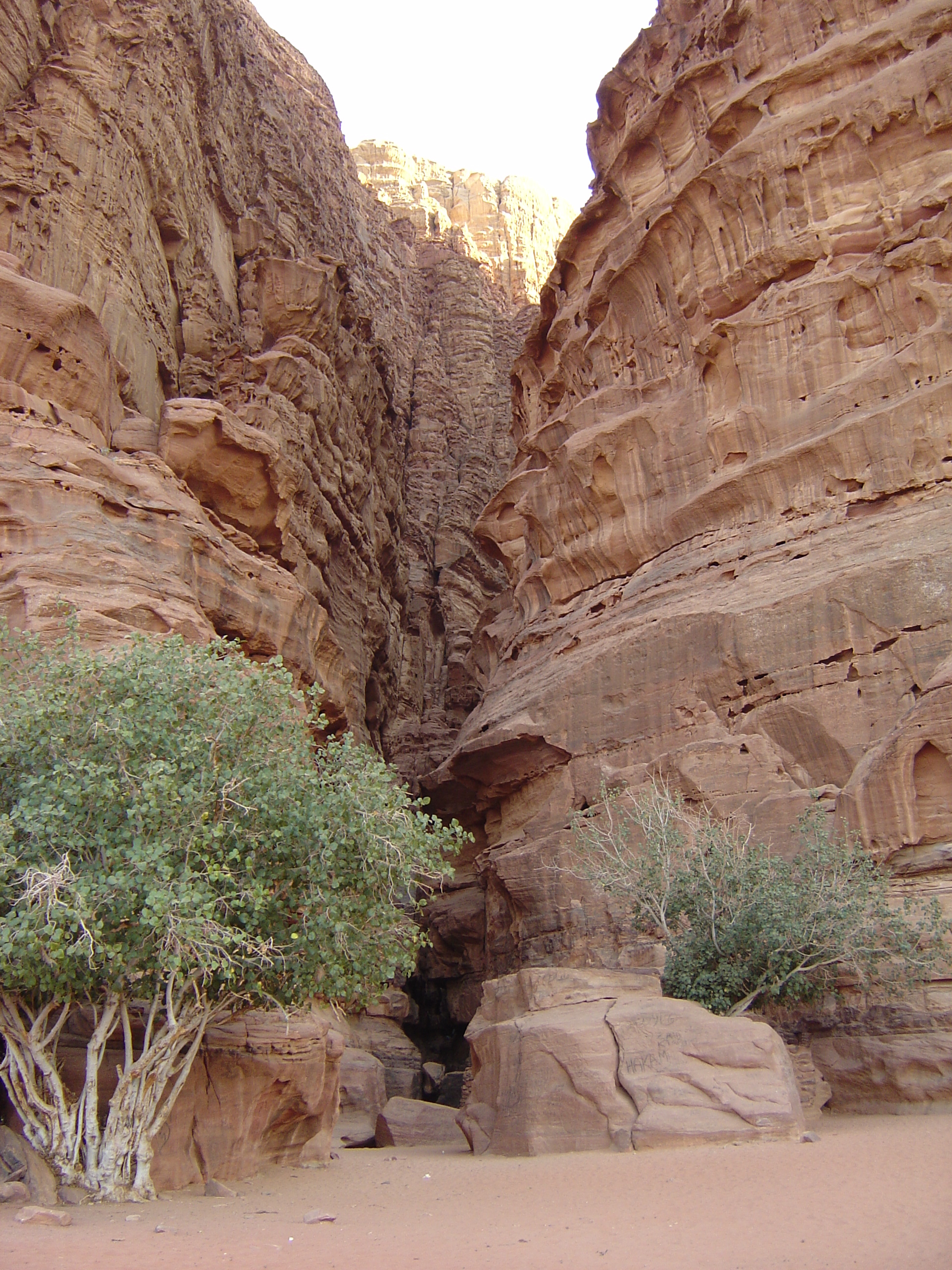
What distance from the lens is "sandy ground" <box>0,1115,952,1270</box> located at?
25.2ft

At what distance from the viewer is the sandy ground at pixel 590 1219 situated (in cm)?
767

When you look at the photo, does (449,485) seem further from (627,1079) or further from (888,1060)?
(627,1079)

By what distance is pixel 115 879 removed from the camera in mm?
10500

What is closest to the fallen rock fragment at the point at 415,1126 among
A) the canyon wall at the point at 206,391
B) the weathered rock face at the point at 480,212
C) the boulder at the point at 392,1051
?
the boulder at the point at 392,1051

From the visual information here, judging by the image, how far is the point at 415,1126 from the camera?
19.6m

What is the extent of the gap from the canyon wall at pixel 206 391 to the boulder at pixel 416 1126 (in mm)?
8939

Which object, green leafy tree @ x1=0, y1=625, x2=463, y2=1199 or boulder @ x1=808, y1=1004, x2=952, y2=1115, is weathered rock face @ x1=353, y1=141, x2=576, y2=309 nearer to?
boulder @ x1=808, y1=1004, x2=952, y2=1115

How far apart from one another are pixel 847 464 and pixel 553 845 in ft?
33.9

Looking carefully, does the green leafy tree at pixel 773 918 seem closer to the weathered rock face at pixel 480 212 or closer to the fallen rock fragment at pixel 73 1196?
the fallen rock fragment at pixel 73 1196

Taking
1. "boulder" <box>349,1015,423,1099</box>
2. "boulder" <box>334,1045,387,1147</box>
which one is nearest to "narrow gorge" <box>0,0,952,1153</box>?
"boulder" <box>349,1015,423,1099</box>

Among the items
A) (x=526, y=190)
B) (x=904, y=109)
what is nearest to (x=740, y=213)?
(x=904, y=109)

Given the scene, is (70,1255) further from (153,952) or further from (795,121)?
(795,121)

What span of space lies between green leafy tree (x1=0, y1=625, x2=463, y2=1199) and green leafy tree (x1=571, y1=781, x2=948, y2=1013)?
16.0 ft

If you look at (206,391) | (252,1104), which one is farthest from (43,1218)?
(206,391)
